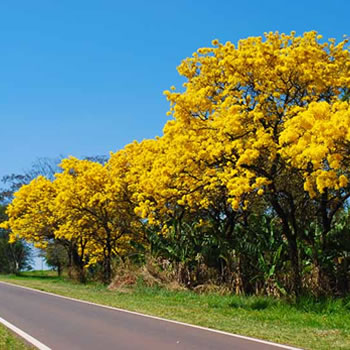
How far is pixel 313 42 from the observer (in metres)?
15.9

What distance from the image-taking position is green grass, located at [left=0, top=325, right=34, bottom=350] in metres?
9.08

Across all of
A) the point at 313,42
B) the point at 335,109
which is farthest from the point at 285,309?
the point at 313,42

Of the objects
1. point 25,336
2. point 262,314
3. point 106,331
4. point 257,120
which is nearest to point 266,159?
point 257,120

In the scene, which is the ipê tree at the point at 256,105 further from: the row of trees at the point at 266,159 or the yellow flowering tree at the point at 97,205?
the yellow flowering tree at the point at 97,205

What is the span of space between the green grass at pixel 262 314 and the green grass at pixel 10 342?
3.94m

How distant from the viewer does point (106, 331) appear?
429 inches

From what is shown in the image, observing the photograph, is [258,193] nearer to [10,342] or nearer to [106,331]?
[106,331]

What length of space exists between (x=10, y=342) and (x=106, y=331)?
2.02m

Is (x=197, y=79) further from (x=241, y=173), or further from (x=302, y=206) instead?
(x=302, y=206)

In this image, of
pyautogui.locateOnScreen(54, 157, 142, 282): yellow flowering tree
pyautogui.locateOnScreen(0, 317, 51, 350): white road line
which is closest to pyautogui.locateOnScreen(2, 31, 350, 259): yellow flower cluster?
pyautogui.locateOnScreen(0, 317, 51, 350): white road line

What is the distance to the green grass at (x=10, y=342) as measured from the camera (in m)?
9.08

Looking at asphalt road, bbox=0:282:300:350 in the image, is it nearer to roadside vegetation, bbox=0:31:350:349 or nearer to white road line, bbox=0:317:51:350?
white road line, bbox=0:317:51:350

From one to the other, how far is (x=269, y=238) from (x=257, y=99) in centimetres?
562

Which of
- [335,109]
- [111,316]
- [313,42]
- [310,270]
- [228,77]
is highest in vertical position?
[313,42]
